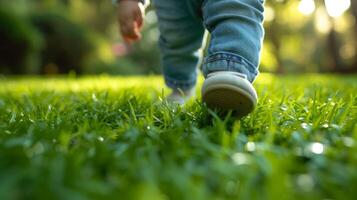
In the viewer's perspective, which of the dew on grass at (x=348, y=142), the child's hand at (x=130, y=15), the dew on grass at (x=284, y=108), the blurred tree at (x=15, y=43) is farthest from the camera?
the blurred tree at (x=15, y=43)

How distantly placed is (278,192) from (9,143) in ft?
1.96

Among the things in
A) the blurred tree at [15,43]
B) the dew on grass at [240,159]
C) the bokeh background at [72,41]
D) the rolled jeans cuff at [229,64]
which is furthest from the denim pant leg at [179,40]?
the blurred tree at [15,43]

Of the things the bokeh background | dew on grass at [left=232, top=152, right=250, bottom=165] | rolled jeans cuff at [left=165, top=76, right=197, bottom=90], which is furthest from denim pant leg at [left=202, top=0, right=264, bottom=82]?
the bokeh background

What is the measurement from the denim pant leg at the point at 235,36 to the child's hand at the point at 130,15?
382 mm

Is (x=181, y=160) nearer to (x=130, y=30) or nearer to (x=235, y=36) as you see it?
(x=235, y=36)

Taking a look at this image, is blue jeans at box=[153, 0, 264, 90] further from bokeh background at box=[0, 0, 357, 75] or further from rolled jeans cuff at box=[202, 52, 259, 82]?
bokeh background at box=[0, 0, 357, 75]

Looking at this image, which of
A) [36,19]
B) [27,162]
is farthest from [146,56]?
[27,162]

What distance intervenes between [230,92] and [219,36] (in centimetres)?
27

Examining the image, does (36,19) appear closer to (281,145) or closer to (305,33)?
(281,145)

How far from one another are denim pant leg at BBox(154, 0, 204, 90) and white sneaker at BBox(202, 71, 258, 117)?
2.20 ft

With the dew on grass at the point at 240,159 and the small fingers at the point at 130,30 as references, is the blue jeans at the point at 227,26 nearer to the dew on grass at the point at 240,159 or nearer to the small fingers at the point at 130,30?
the small fingers at the point at 130,30

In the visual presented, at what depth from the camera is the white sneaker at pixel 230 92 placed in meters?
1.32

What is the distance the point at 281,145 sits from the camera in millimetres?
1106

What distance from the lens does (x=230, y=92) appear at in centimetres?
133
